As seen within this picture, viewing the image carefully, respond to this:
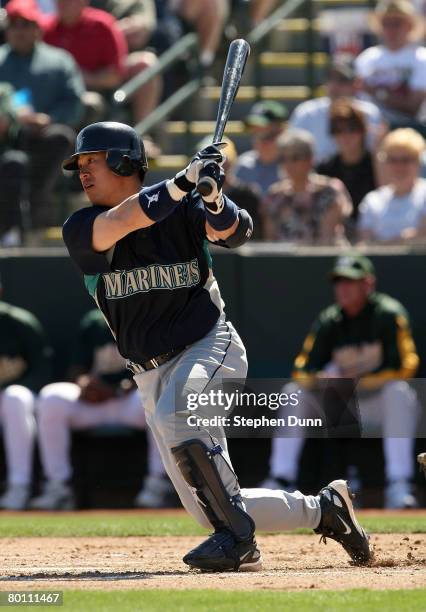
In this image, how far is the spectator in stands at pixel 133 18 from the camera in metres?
12.5

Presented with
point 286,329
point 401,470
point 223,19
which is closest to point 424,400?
point 401,470

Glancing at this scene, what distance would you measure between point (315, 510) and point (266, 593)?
90 centimetres

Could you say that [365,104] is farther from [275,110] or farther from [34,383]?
[34,383]

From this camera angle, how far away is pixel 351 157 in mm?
10219

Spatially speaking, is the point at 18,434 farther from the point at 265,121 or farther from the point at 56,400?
the point at 265,121

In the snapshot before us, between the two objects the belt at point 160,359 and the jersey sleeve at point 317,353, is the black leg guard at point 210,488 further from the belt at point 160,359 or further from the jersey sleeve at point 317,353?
the jersey sleeve at point 317,353

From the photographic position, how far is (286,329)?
961 centimetres

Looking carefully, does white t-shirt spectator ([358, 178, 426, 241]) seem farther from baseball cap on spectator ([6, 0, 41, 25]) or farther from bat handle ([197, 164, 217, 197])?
bat handle ([197, 164, 217, 197])

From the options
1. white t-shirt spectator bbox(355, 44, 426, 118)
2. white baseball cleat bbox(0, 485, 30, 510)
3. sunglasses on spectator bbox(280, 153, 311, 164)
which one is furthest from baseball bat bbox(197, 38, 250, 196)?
white t-shirt spectator bbox(355, 44, 426, 118)

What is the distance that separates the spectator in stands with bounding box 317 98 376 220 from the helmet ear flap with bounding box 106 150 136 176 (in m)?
5.06

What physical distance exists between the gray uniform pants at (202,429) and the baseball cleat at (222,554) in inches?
6.5

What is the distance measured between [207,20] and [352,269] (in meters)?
4.36

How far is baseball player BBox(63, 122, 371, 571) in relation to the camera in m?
5.01

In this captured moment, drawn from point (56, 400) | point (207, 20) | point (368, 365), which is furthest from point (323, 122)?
point (56, 400)
